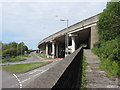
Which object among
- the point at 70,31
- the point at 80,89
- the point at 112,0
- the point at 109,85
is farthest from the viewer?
the point at 70,31

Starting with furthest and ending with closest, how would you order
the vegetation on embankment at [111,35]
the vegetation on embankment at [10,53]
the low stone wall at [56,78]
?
the vegetation on embankment at [10,53] → the vegetation on embankment at [111,35] → the low stone wall at [56,78]

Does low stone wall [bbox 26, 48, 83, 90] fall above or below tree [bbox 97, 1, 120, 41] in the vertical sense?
below

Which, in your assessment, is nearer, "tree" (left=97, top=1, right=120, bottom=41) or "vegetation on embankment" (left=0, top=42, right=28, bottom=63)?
"tree" (left=97, top=1, right=120, bottom=41)

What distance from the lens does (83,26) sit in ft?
108

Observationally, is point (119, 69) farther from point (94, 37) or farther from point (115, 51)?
point (94, 37)

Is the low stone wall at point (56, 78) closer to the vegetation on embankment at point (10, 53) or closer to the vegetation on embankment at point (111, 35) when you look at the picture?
the vegetation on embankment at point (111, 35)

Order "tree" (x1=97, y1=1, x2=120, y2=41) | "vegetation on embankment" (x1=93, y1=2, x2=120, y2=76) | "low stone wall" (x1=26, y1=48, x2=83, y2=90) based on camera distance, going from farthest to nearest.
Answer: "tree" (x1=97, y1=1, x2=120, y2=41)
"vegetation on embankment" (x1=93, y1=2, x2=120, y2=76)
"low stone wall" (x1=26, y1=48, x2=83, y2=90)

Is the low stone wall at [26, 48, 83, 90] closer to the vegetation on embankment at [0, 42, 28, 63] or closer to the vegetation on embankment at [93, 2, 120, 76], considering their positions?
the vegetation on embankment at [93, 2, 120, 76]

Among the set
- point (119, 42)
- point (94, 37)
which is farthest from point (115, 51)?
point (94, 37)

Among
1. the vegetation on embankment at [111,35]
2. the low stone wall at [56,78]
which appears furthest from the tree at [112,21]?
the low stone wall at [56,78]

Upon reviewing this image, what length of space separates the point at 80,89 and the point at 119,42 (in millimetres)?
5375

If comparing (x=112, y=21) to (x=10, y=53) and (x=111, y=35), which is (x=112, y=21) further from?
(x=10, y=53)

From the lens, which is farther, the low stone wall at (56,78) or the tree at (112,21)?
the tree at (112,21)

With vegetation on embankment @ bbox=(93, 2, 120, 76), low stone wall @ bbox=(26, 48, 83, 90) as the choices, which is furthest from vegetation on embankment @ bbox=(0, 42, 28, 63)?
low stone wall @ bbox=(26, 48, 83, 90)
